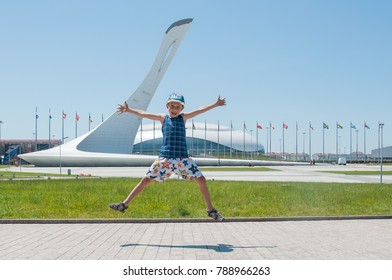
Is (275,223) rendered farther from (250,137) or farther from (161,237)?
(250,137)

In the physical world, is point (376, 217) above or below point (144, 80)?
below

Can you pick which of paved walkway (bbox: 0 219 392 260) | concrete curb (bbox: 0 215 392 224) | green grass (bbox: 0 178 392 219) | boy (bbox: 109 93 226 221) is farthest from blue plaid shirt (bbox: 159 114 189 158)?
green grass (bbox: 0 178 392 219)

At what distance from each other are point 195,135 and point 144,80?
50.4 metres

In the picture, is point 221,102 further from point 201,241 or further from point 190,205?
point 190,205

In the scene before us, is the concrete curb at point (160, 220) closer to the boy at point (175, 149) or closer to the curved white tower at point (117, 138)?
the boy at point (175, 149)

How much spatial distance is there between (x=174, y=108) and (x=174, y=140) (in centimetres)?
38

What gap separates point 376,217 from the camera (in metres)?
9.12

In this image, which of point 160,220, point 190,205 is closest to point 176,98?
point 160,220

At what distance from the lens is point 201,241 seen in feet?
21.1

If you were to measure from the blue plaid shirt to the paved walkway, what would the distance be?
3.50ft

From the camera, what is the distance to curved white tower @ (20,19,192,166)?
5059cm

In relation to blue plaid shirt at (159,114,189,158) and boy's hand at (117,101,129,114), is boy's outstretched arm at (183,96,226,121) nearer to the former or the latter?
blue plaid shirt at (159,114,189,158)

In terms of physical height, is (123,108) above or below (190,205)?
above
